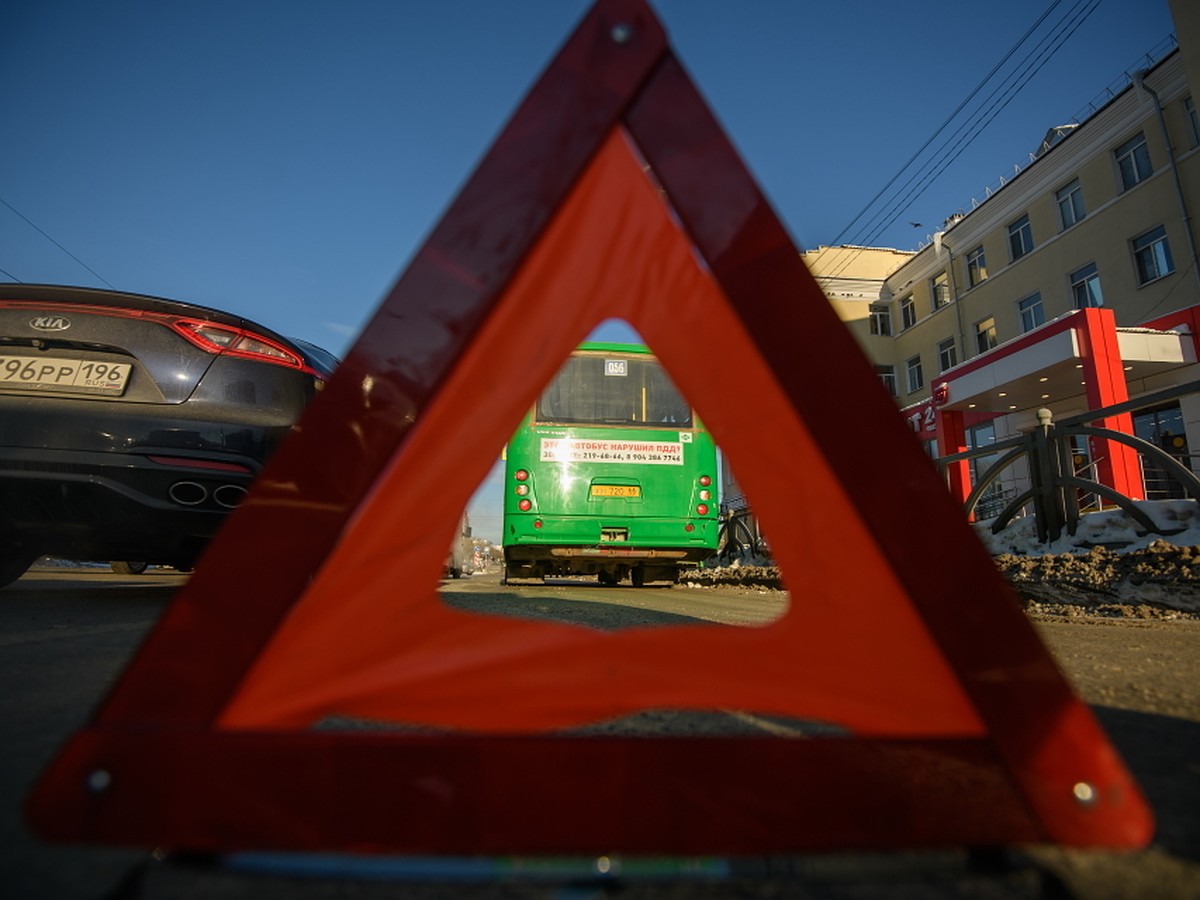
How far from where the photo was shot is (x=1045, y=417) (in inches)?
257

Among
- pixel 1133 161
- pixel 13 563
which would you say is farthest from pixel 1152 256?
pixel 13 563

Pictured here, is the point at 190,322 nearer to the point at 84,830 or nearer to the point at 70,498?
the point at 70,498

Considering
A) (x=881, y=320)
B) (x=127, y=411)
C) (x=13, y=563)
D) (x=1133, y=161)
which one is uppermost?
(x=881, y=320)

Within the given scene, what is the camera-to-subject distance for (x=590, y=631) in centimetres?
101

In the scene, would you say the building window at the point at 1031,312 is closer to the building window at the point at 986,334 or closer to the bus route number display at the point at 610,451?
the building window at the point at 986,334

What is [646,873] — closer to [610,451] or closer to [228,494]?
[228,494]

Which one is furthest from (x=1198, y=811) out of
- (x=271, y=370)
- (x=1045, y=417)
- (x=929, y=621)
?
(x=1045, y=417)

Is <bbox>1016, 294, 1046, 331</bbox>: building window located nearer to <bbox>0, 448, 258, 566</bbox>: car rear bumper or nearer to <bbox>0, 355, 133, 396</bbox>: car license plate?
<bbox>0, 448, 258, 566</bbox>: car rear bumper

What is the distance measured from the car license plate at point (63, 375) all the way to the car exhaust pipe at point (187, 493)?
507mm

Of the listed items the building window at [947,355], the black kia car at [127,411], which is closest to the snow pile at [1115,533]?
the black kia car at [127,411]

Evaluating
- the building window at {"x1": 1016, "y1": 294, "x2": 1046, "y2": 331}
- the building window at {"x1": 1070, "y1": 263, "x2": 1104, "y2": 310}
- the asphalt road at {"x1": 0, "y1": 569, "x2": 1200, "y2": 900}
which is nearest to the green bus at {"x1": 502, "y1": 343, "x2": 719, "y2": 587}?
the asphalt road at {"x1": 0, "y1": 569, "x2": 1200, "y2": 900}

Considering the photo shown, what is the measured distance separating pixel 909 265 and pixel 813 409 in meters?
29.8

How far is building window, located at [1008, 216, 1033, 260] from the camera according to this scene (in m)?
20.2

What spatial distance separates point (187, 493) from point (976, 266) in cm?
2622
